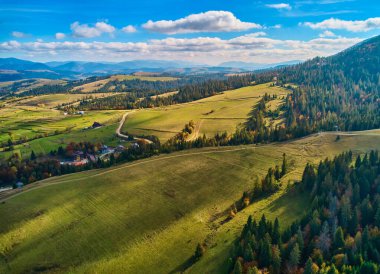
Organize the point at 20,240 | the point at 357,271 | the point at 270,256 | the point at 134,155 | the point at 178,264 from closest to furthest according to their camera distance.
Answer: the point at 357,271
the point at 270,256
the point at 178,264
the point at 20,240
the point at 134,155

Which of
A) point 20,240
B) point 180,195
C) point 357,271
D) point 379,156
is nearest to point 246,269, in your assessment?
point 357,271

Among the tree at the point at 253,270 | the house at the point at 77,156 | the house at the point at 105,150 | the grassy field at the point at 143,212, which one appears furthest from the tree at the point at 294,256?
the house at the point at 77,156

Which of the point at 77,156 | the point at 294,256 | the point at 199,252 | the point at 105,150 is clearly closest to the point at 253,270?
the point at 294,256

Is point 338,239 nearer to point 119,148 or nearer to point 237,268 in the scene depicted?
point 237,268

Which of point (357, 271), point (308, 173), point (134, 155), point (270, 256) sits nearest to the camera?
point (357, 271)

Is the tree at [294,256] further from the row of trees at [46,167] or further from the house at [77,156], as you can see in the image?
the house at [77,156]

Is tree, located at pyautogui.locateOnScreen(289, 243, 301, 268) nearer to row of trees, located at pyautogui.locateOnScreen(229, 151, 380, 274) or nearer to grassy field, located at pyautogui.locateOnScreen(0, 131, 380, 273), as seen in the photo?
row of trees, located at pyautogui.locateOnScreen(229, 151, 380, 274)

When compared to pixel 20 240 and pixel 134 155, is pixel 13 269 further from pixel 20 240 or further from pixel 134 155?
pixel 134 155
